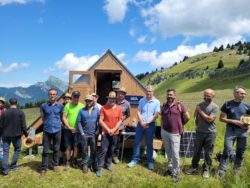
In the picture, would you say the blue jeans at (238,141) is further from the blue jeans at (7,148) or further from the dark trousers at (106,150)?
the blue jeans at (7,148)

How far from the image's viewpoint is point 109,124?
11992 millimetres

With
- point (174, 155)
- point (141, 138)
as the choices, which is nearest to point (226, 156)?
point (174, 155)

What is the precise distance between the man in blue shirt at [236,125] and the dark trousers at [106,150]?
2.81 m

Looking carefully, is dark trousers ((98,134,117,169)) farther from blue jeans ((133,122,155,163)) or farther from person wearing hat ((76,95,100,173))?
blue jeans ((133,122,155,163))

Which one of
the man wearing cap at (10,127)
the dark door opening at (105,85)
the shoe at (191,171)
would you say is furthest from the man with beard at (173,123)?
the dark door opening at (105,85)

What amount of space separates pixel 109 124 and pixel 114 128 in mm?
163

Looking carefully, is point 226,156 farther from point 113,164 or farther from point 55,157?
point 55,157

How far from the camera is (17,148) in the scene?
11.9 meters

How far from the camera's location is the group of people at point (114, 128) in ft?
36.1

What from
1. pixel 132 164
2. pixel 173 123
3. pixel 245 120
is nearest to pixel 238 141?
pixel 245 120

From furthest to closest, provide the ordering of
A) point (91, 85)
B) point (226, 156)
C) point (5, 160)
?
point (91, 85) < point (5, 160) < point (226, 156)

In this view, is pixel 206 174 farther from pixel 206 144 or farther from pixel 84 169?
pixel 84 169

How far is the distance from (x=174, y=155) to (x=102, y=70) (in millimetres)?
5423

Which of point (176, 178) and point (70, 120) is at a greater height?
point (70, 120)
